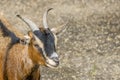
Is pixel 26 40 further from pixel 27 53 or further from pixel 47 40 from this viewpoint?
pixel 47 40

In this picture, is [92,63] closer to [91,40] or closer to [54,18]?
[91,40]

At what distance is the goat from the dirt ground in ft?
9.15

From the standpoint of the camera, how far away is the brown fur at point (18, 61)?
29.2ft

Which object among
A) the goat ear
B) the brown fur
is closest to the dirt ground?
the brown fur

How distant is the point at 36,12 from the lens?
1680 cm

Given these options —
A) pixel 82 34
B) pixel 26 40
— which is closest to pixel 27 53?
pixel 26 40

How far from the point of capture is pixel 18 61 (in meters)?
9.46

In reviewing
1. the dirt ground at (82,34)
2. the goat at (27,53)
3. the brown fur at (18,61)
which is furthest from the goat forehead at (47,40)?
the dirt ground at (82,34)

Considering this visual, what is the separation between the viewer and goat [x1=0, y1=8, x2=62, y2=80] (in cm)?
841

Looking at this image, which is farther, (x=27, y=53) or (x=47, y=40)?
(x=27, y=53)

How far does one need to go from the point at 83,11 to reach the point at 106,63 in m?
4.10

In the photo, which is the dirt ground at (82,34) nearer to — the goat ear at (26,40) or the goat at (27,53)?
the goat at (27,53)

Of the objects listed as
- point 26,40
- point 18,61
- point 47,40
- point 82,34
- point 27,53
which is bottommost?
point 82,34

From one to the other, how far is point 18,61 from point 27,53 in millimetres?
465
